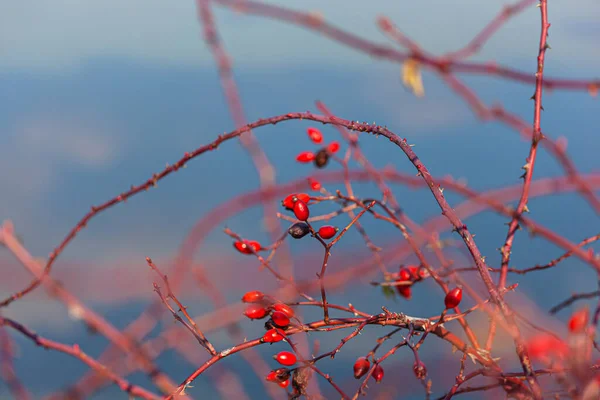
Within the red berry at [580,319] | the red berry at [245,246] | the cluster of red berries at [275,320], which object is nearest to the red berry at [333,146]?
the red berry at [245,246]

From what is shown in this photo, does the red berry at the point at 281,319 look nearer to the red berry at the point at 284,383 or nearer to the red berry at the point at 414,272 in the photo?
the red berry at the point at 284,383

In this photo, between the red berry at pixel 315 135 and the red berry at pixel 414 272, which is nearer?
the red berry at pixel 414 272

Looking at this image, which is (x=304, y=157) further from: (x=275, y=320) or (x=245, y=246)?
(x=275, y=320)

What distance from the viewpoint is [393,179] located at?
91cm

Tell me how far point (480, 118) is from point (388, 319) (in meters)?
0.35

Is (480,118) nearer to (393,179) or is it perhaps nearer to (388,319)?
(393,179)

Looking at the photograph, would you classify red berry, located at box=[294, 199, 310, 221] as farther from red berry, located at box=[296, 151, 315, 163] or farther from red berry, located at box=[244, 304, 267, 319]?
red berry, located at box=[296, 151, 315, 163]

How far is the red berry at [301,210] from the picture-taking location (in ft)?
2.34

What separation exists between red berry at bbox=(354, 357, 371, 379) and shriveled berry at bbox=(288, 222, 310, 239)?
0.55ft

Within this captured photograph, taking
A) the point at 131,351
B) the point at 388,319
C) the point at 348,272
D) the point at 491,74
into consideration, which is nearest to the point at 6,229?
the point at 131,351

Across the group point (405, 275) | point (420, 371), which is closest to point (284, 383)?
point (420, 371)

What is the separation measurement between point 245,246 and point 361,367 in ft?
0.89

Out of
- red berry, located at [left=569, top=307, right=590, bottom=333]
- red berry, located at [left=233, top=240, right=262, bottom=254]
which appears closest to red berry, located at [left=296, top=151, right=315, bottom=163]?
red berry, located at [left=233, top=240, right=262, bottom=254]

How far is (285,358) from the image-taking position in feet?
2.23
